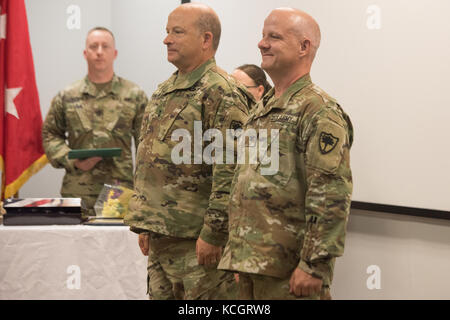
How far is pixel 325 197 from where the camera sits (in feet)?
5.36

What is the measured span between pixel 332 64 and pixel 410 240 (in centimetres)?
94

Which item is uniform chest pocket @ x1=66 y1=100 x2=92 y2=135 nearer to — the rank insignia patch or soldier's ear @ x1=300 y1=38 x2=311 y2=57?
soldier's ear @ x1=300 y1=38 x2=311 y2=57

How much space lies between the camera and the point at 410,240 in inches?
108

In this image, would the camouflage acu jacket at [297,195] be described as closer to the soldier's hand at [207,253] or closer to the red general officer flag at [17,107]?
the soldier's hand at [207,253]

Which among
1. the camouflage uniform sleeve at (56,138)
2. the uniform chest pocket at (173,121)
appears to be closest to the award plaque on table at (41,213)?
the camouflage uniform sleeve at (56,138)

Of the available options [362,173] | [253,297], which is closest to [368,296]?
[362,173]

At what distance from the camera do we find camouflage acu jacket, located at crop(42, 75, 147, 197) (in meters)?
3.63

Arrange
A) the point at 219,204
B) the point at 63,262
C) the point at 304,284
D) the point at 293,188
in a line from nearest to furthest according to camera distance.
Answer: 1. the point at 304,284
2. the point at 293,188
3. the point at 219,204
4. the point at 63,262

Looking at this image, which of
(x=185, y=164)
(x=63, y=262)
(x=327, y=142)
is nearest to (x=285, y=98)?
(x=327, y=142)

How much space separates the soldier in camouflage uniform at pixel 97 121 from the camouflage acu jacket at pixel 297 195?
192cm

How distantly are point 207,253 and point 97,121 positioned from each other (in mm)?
1902

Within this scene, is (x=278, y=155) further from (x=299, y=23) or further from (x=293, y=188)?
(x=299, y=23)

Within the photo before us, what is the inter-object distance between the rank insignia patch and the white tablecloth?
1578mm

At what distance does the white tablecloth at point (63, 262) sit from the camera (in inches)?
118
